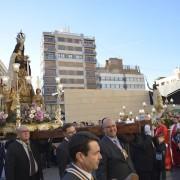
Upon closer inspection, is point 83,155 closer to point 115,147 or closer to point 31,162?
point 115,147

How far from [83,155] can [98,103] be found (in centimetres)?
3891

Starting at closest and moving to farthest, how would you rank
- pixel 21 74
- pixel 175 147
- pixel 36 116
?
A: pixel 175 147 < pixel 36 116 < pixel 21 74

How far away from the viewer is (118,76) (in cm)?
13362

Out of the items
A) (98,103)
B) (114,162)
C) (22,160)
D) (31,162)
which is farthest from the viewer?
(98,103)

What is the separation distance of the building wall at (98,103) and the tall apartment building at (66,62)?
61.4m

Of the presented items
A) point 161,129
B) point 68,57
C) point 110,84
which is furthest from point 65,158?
point 110,84

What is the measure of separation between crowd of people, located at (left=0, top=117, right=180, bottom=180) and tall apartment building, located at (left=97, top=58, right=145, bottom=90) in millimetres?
117501

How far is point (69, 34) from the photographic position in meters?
115

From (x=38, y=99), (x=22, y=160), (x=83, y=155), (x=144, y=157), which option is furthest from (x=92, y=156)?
(x=38, y=99)

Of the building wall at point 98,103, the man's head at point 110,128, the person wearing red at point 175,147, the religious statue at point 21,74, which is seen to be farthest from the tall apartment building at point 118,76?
the man's head at point 110,128

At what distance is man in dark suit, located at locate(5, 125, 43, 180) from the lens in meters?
5.50

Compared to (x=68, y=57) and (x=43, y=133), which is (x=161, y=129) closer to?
(x=43, y=133)

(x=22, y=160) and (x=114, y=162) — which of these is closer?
(x=114, y=162)

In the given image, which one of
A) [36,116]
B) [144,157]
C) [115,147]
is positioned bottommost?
[144,157]
